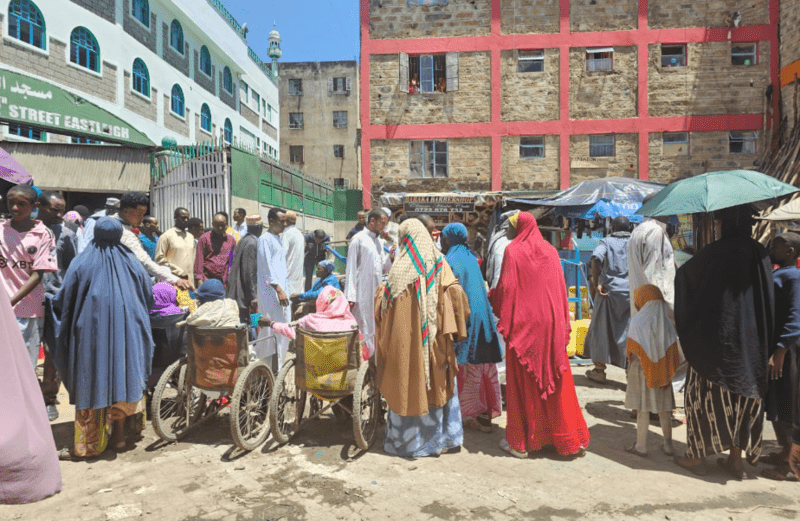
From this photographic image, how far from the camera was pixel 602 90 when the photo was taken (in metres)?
17.5

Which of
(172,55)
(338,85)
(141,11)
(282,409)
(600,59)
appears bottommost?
(282,409)

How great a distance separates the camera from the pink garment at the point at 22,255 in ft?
13.5

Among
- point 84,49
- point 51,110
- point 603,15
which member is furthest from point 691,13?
point 51,110

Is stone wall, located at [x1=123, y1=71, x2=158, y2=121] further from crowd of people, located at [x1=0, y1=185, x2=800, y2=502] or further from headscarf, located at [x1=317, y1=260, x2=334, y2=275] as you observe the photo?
headscarf, located at [x1=317, y1=260, x2=334, y2=275]

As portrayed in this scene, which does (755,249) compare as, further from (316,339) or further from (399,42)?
(399,42)

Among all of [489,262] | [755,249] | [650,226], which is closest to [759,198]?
[755,249]

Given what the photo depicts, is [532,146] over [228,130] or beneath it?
beneath

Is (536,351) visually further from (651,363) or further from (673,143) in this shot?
(673,143)

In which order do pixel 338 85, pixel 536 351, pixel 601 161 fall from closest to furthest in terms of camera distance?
pixel 536 351
pixel 601 161
pixel 338 85

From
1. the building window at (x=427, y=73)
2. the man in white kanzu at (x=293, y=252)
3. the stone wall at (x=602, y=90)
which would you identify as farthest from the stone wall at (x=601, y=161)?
the man in white kanzu at (x=293, y=252)

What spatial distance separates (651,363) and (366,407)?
2133mm

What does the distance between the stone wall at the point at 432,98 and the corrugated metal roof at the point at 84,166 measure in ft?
27.7

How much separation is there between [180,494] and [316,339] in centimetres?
131

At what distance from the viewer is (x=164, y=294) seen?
4383mm
